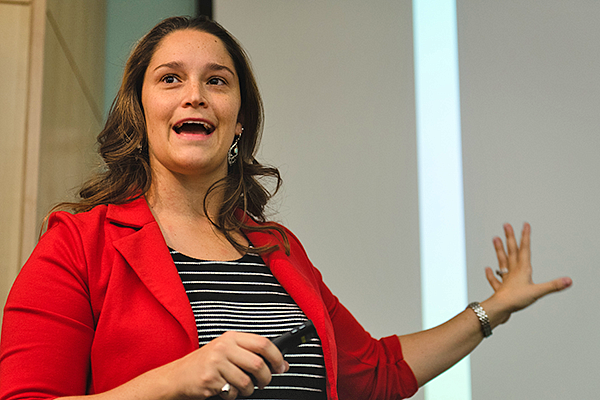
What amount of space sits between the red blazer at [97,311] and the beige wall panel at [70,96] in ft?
1.39

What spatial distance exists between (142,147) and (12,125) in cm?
34

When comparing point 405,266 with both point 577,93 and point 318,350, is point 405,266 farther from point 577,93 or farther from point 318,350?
point 318,350

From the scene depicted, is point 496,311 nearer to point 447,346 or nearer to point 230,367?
→ point 447,346

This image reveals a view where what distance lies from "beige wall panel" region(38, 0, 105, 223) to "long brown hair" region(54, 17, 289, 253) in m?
0.20

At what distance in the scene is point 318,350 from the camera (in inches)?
43.7

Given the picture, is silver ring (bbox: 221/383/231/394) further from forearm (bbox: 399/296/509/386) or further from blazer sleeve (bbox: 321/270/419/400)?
forearm (bbox: 399/296/509/386)

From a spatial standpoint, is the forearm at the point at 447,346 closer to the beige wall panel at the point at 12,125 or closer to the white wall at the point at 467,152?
the white wall at the point at 467,152

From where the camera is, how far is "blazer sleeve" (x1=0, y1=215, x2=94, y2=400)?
34.5 inches

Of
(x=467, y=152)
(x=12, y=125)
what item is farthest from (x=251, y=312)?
(x=467, y=152)

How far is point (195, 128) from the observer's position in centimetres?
123

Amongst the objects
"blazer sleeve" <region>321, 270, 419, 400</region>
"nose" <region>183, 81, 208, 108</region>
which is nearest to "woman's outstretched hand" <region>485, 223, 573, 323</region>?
"blazer sleeve" <region>321, 270, 419, 400</region>

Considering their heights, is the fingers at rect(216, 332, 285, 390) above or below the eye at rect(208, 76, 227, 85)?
below

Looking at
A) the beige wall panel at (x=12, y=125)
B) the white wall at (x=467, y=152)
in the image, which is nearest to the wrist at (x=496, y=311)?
the white wall at (x=467, y=152)

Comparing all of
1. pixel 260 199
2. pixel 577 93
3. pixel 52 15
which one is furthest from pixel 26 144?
pixel 577 93
